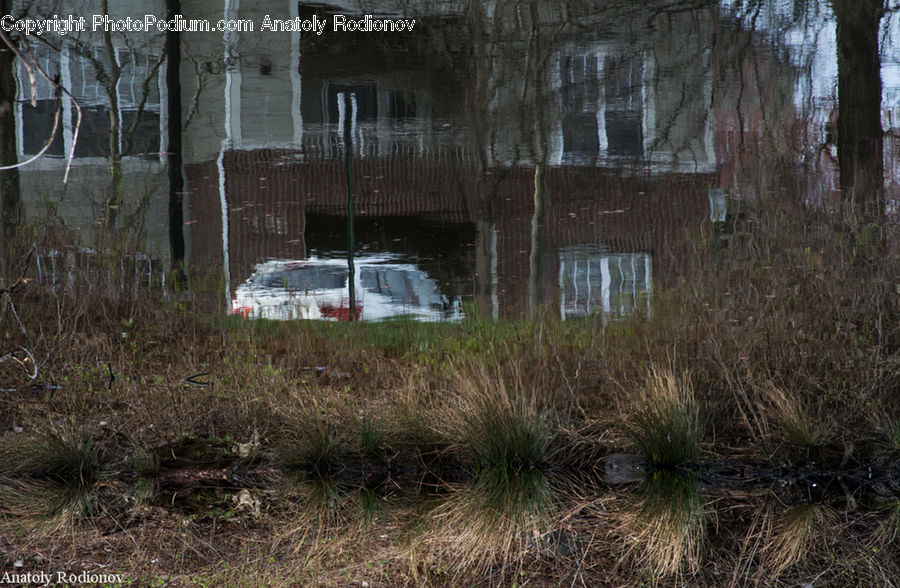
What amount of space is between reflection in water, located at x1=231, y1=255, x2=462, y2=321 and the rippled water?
0.03 meters

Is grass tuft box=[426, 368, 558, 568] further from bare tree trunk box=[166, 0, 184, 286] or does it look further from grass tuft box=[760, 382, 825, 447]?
bare tree trunk box=[166, 0, 184, 286]

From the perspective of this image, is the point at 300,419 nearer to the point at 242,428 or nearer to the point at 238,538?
the point at 242,428

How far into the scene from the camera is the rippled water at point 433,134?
350 inches

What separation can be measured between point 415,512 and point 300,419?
103 centimetres

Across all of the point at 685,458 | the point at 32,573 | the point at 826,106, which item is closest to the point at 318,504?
the point at 32,573

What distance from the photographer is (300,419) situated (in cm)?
573

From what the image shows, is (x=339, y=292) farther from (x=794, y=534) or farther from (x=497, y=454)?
(x=794, y=534)

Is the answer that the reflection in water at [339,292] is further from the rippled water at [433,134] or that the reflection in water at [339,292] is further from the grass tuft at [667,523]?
the grass tuft at [667,523]

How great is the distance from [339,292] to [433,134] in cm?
229

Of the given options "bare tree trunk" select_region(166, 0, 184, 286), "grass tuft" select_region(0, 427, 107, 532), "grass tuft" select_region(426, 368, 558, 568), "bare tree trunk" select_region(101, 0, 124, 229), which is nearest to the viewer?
"grass tuft" select_region(426, 368, 558, 568)

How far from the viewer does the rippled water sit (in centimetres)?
890

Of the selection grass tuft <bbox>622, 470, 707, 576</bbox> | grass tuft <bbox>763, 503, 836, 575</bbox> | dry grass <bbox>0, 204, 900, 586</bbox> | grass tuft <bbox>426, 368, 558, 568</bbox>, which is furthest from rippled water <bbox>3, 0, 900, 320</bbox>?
grass tuft <bbox>763, 503, 836, 575</bbox>

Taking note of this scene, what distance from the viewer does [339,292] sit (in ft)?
28.5

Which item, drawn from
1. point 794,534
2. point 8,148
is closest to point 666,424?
point 794,534
